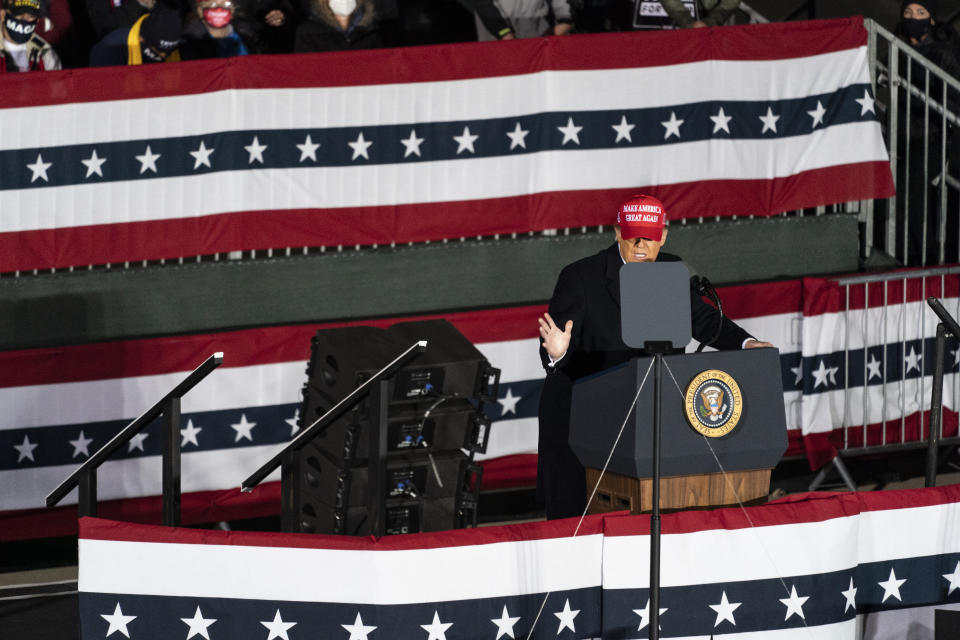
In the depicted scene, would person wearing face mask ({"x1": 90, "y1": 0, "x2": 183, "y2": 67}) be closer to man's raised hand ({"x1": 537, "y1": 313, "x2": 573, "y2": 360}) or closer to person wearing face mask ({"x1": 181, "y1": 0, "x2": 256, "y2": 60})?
person wearing face mask ({"x1": 181, "y1": 0, "x2": 256, "y2": 60})

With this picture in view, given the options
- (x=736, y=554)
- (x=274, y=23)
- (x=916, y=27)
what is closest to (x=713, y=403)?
(x=736, y=554)

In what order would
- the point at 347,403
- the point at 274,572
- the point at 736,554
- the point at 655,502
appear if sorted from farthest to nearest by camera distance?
the point at 347,403 → the point at 736,554 → the point at 274,572 → the point at 655,502

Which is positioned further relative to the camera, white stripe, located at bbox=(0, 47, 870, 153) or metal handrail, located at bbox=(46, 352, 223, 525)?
white stripe, located at bbox=(0, 47, 870, 153)

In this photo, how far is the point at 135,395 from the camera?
326 inches

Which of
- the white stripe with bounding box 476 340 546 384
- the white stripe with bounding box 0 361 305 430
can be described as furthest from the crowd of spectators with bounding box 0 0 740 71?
the white stripe with bounding box 476 340 546 384

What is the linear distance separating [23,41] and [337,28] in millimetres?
1999

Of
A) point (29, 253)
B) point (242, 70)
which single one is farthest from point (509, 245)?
point (29, 253)

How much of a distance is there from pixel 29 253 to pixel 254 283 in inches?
53.8

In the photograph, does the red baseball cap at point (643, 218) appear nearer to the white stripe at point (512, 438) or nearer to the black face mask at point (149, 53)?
the white stripe at point (512, 438)

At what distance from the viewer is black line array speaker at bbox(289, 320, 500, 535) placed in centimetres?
649

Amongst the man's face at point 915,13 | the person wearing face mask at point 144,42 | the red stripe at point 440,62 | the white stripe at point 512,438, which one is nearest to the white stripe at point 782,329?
the white stripe at point 512,438

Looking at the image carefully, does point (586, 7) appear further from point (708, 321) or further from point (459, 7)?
point (708, 321)

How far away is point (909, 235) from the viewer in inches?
393

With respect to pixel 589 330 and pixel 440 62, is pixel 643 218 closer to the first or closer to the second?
pixel 589 330
